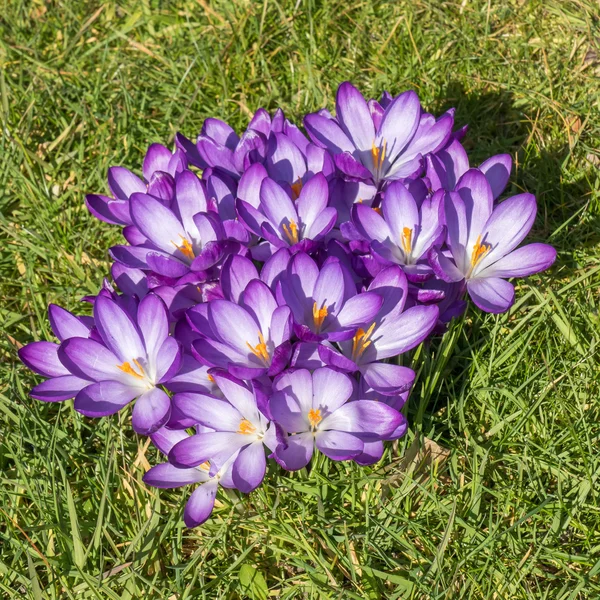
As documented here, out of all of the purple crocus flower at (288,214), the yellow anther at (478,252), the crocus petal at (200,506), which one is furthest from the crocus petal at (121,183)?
the yellow anther at (478,252)

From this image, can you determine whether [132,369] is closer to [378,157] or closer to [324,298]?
[324,298]

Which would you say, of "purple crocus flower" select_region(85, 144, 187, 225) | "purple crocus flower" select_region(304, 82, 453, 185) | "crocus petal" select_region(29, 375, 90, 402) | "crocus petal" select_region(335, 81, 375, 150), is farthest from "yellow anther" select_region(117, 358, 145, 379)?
"crocus petal" select_region(335, 81, 375, 150)

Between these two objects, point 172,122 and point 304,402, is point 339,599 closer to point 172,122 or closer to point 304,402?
point 304,402

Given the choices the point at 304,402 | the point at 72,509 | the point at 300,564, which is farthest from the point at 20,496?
the point at 304,402

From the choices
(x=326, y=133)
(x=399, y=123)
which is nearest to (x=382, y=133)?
(x=399, y=123)

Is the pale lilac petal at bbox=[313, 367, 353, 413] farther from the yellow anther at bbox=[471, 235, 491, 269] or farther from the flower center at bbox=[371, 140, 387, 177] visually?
the flower center at bbox=[371, 140, 387, 177]

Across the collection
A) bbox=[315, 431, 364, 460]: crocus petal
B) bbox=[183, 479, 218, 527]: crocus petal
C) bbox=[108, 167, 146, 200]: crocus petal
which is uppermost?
bbox=[108, 167, 146, 200]: crocus petal
